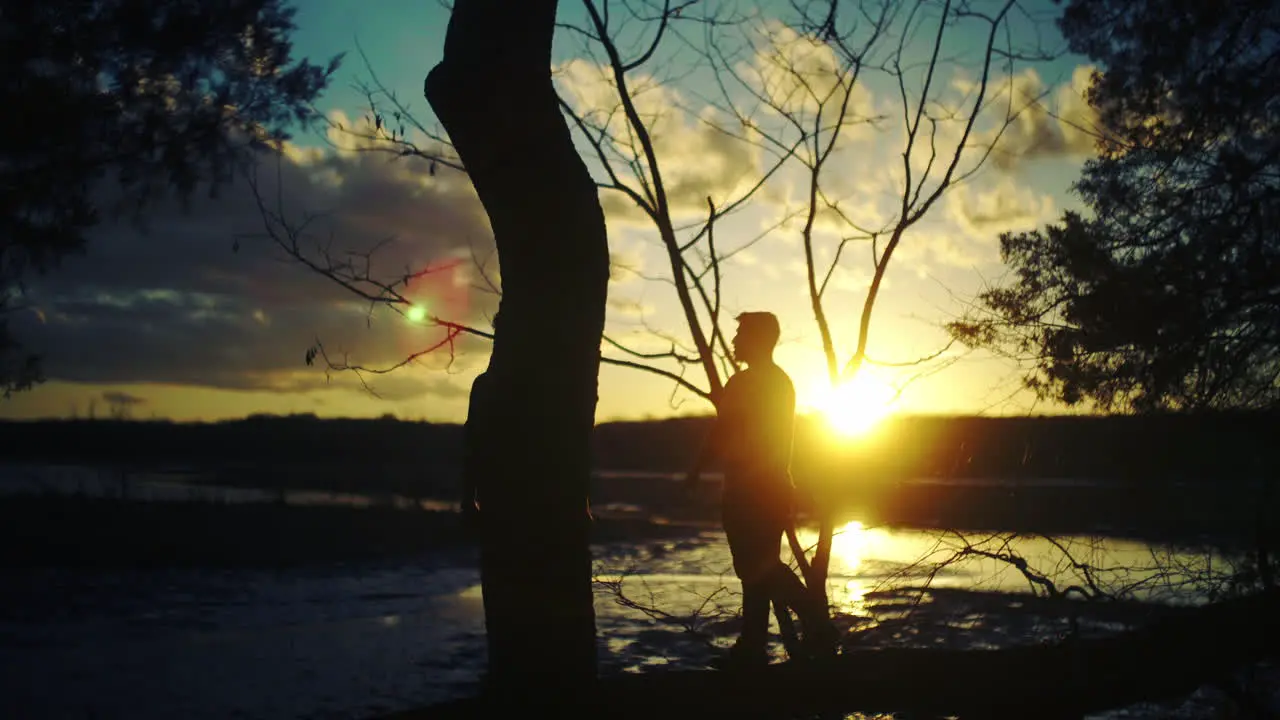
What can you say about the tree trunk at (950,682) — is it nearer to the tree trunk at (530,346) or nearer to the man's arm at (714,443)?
the tree trunk at (530,346)

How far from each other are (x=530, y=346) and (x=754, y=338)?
2.33m

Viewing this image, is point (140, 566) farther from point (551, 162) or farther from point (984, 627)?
point (551, 162)

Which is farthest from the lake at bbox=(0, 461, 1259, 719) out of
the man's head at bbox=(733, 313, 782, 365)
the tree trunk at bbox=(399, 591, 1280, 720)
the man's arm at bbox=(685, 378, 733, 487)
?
the tree trunk at bbox=(399, 591, 1280, 720)

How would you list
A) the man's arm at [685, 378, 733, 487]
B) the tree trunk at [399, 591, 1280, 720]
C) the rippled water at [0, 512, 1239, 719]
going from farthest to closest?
the rippled water at [0, 512, 1239, 719] < the man's arm at [685, 378, 733, 487] < the tree trunk at [399, 591, 1280, 720]

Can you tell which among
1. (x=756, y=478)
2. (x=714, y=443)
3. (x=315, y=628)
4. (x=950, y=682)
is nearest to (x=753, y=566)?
(x=756, y=478)

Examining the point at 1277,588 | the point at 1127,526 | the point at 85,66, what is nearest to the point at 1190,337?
the point at 1277,588

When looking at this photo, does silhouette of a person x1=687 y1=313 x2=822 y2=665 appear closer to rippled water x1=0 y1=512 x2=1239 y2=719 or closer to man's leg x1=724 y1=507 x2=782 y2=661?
man's leg x1=724 y1=507 x2=782 y2=661

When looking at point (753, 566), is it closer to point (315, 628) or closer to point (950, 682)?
point (950, 682)

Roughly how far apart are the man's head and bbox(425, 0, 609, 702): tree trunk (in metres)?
2.13

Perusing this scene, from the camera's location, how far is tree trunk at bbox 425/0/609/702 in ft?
8.47

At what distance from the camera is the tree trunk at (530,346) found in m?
2.58

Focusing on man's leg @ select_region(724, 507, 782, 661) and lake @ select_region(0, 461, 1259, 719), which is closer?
man's leg @ select_region(724, 507, 782, 661)

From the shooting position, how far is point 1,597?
1193cm

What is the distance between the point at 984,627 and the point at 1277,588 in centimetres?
808
